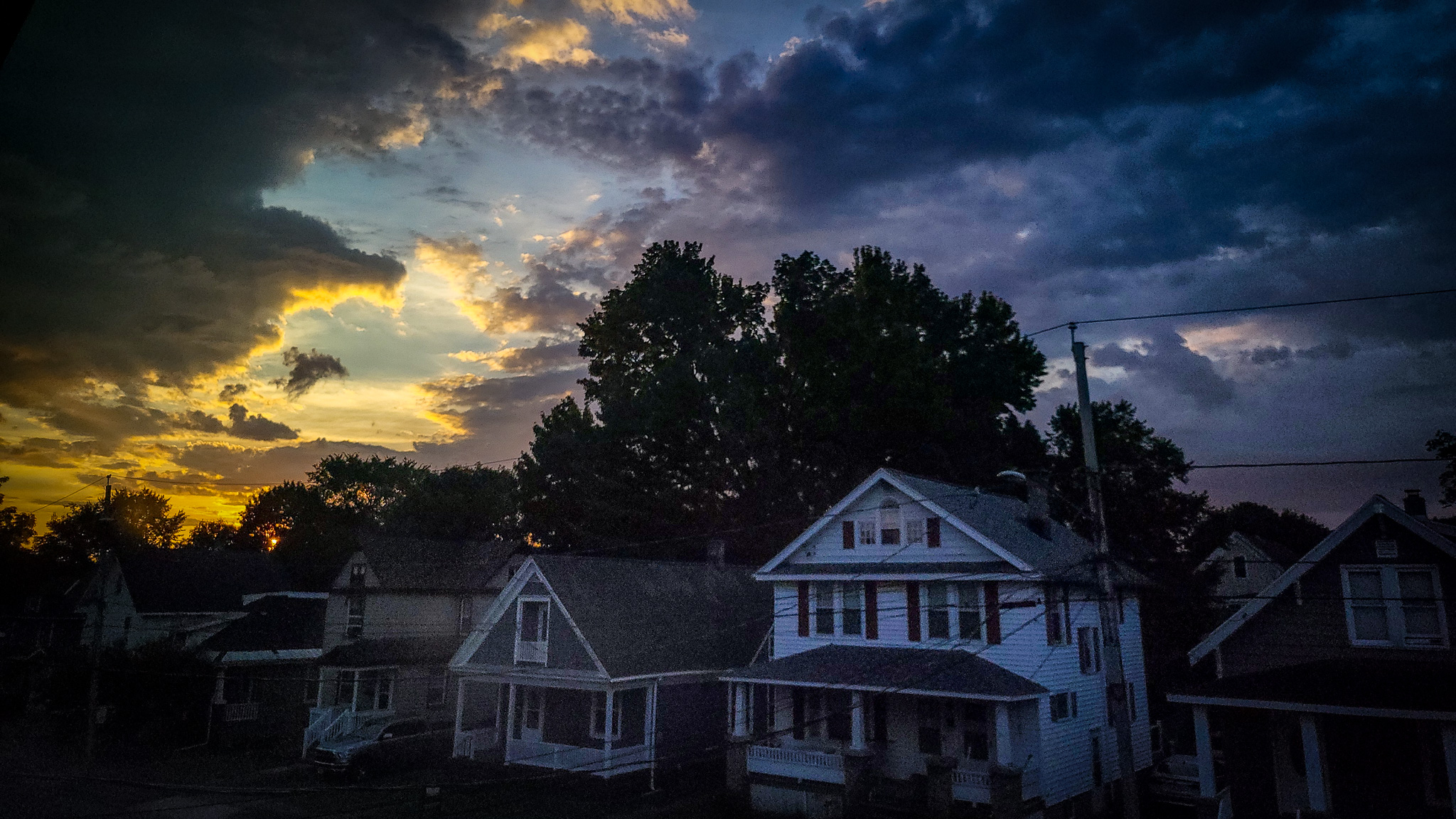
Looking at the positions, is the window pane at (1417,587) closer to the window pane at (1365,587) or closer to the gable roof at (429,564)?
the window pane at (1365,587)

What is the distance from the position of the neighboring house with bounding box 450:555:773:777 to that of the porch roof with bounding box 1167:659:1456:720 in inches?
617

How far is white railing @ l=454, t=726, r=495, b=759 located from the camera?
31.9 m

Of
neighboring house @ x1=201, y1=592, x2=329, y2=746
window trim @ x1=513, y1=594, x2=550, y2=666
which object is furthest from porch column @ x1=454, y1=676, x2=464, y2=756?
neighboring house @ x1=201, y1=592, x2=329, y2=746

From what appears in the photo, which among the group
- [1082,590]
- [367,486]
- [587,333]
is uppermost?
[587,333]

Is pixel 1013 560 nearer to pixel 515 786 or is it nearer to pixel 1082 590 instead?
pixel 1082 590

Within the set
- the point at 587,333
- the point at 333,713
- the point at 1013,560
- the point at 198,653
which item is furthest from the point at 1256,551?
the point at 198,653

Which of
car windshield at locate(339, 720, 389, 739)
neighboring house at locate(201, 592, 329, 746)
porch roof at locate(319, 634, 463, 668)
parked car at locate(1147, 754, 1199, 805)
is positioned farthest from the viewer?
neighboring house at locate(201, 592, 329, 746)

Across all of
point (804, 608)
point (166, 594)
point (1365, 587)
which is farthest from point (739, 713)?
point (166, 594)

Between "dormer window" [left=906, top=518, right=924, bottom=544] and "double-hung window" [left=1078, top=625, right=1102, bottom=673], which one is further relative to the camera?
"double-hung window" [left=1078, top=625, right=1102, bottom=673]

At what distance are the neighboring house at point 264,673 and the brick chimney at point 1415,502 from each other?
128 ft

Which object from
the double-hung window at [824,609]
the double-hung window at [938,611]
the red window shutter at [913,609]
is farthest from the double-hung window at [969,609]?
the double-hung window at [824,609]

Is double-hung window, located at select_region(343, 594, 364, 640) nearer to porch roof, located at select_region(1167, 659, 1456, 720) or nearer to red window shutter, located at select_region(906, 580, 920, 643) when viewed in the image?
red window shutter, located at select_region(906, 580, 920, 643)

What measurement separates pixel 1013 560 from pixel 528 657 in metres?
17.3

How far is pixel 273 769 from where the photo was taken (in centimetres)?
3150
